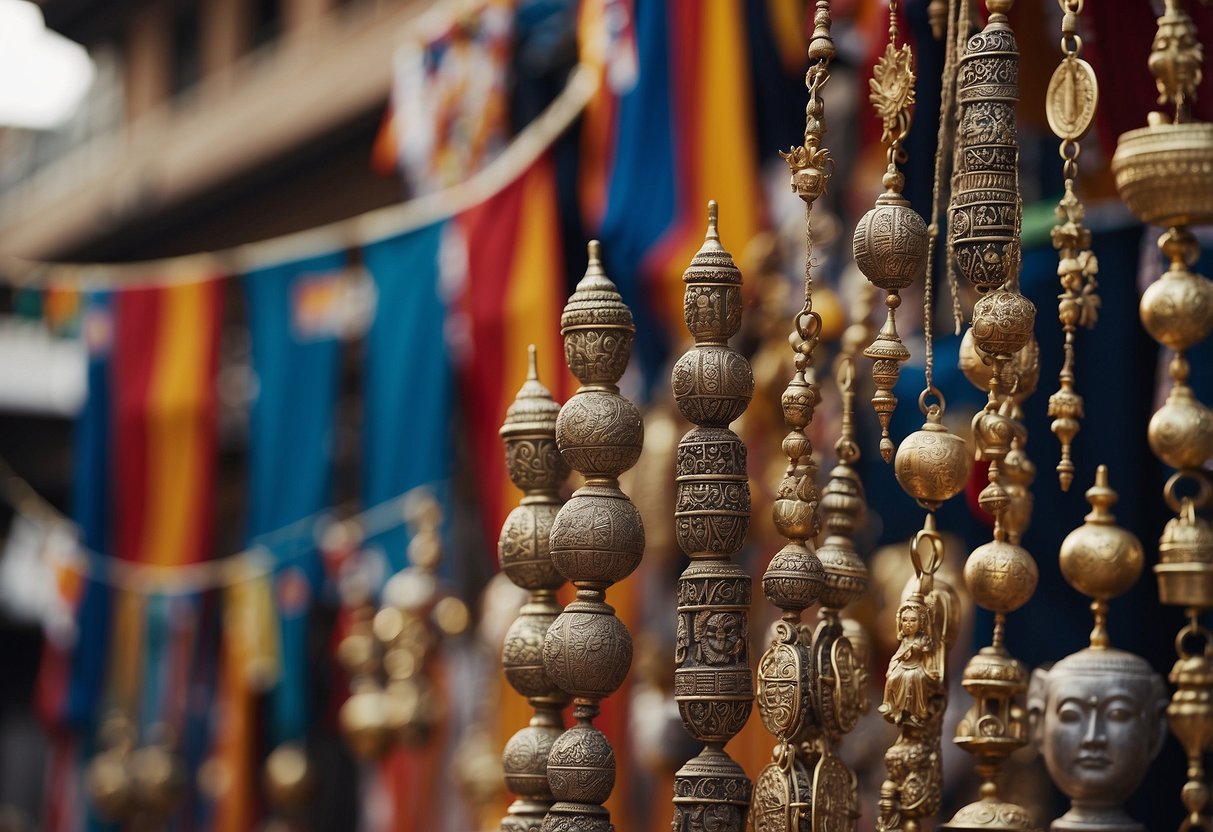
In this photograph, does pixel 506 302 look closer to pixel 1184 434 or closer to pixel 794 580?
pixel 794 580

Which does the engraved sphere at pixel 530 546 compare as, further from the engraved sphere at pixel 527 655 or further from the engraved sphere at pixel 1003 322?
the engraved sphere at pixel 1003 322

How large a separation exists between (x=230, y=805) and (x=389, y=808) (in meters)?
1.26

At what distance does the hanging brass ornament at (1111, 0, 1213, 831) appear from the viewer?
79.7 inches

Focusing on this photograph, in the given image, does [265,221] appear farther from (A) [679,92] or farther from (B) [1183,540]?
(B) [1183,540]

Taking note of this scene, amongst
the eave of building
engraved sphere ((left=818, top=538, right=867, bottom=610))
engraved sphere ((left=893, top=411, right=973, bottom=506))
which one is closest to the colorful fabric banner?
engraved sphere ((left=818, top=538, right=867, bottom=610))

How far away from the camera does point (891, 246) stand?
216cm

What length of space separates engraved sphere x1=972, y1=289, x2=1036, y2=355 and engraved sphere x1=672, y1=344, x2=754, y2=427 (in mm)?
279

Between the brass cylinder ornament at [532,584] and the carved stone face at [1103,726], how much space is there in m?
0.64

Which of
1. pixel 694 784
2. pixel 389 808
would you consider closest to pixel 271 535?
pixel 389 808

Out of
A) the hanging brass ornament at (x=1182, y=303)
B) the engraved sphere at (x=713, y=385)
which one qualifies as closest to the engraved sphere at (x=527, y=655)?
the engraved sphere at (x=713, y=385)

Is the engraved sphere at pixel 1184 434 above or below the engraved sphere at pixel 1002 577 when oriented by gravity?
above

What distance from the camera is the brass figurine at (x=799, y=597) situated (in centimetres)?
215

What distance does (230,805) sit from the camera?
25.4ft

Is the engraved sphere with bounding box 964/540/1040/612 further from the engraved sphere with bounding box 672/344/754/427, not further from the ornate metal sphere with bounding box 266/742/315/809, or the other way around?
the ornate metal sphere with bounding box 266/742/315/809
